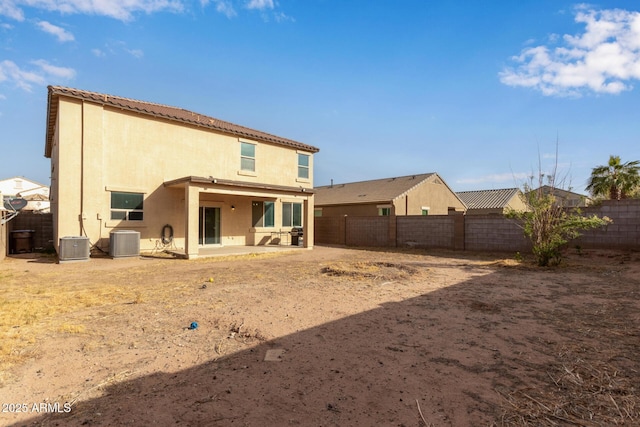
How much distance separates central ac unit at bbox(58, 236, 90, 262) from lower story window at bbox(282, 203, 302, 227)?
33.1 ft

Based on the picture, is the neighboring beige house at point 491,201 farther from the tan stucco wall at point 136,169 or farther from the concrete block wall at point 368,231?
the tan stucco wall at point 136,169

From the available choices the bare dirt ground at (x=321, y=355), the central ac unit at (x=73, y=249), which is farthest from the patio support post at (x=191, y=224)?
the bare dirt ground at (x=321, y=355)

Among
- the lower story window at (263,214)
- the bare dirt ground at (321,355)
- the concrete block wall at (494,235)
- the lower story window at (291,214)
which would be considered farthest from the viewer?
the lower story window at (291,214)

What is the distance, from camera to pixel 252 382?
128 inches

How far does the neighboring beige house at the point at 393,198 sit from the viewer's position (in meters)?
25.3

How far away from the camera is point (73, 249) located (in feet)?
38.1

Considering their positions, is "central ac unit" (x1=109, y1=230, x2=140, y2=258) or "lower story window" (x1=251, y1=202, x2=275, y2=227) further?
"lower story window" (x1=251, y1=202, x2=275, y2=227)

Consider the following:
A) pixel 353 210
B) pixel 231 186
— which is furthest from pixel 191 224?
pixel 353 210

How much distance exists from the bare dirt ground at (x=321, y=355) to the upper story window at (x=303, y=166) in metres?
13.2

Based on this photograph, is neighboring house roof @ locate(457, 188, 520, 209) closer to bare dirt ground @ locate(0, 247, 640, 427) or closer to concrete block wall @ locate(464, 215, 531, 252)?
concrete block wall @ locate(464, 215, 531, 252)

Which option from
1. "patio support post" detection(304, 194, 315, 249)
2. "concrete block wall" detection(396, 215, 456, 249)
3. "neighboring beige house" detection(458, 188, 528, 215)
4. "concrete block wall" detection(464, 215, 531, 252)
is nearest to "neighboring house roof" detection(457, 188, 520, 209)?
"neighboring beige house" detection(458, 188, 528, 215)

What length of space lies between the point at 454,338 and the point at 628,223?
13.1 meters

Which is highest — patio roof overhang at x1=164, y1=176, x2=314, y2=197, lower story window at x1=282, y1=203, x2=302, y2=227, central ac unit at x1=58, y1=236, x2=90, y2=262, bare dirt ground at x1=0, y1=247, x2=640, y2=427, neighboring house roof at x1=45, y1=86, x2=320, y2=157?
neighboring house roof at x1=45, y1=86, x2=320, y2=157

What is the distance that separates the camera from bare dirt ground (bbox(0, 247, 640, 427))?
9.11 feet
